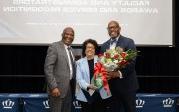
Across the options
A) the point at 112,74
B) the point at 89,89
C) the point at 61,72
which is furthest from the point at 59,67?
the point at 112,74

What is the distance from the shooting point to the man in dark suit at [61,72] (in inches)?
175

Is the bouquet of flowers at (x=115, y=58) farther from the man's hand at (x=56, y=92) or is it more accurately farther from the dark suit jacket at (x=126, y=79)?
the man's hand at (x=56, y=92)

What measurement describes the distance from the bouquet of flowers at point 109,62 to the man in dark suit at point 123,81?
16cm

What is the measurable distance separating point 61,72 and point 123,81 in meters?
0.68

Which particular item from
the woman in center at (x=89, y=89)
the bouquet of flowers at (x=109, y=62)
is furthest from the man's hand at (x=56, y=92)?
the bouquet of flowers at (x=109, y=62)

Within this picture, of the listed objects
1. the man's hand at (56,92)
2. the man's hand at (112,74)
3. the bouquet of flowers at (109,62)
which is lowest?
the man's hand at (56,92)

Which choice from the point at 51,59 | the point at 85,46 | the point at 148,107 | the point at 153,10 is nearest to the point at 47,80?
the point at 51,59

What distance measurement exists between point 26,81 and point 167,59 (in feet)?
7.11

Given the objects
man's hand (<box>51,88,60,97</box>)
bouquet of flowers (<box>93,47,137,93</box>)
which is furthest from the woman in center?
man's hand (<box>51,88,60,97</box>)

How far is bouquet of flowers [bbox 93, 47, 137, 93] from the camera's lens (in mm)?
4227

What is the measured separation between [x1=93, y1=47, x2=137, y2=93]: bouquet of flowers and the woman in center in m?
0.09

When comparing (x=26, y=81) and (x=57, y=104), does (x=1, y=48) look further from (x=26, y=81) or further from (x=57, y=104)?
(x=57, y=104)

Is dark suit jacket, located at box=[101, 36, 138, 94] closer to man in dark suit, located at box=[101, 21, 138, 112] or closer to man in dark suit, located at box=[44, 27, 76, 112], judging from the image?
man in dark suit, located at box=[101, 21, 138, 112]

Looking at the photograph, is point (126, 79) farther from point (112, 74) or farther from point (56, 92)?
point (56, 92)
